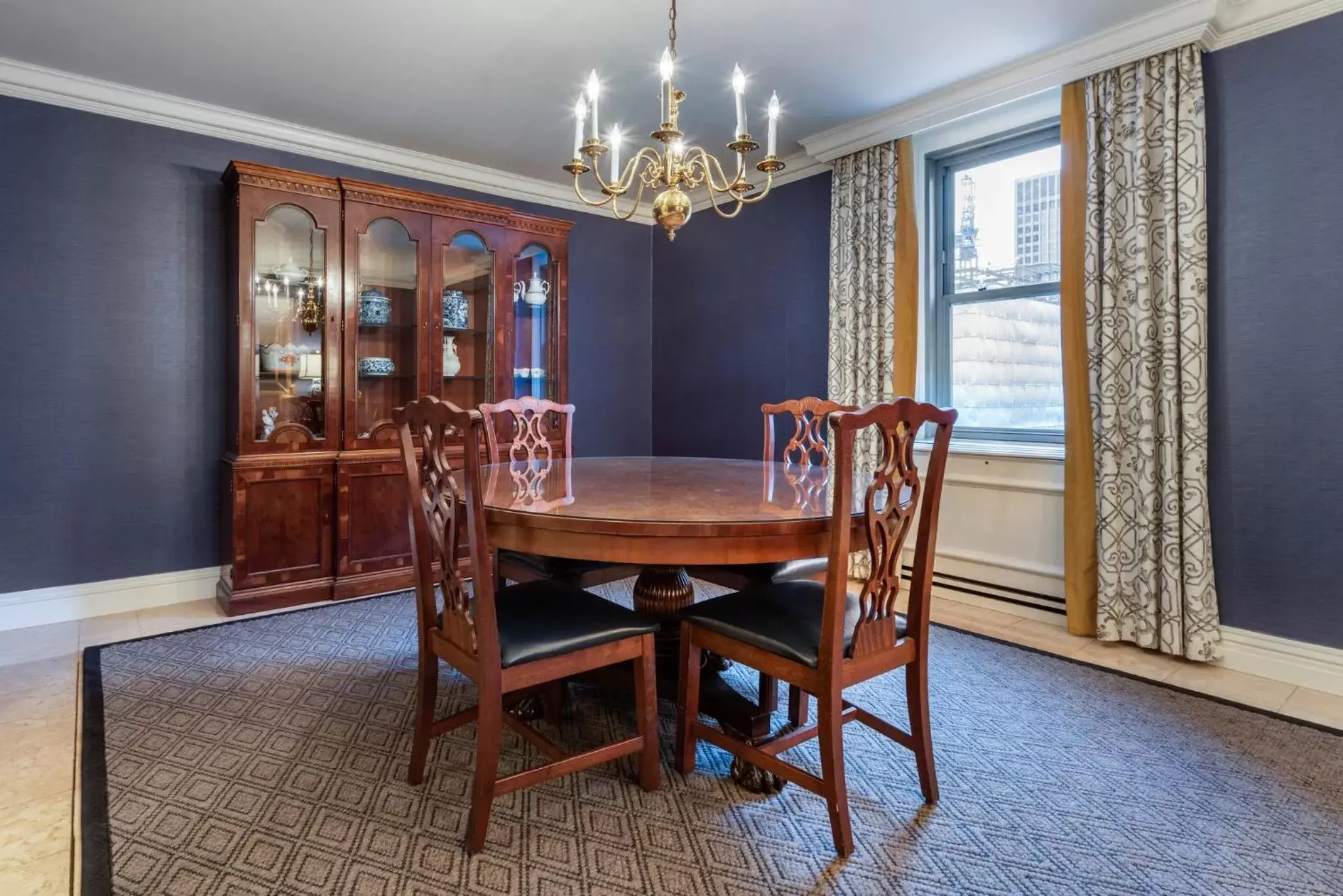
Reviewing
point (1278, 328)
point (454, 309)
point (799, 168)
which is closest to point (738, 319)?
point (799, 168)

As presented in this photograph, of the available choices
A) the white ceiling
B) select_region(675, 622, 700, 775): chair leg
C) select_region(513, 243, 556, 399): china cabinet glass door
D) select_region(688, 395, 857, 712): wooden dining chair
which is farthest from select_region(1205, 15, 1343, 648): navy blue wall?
select_region(513, 243, 556, 399): china cabinet glass door

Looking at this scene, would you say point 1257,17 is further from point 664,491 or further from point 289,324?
point 289,324

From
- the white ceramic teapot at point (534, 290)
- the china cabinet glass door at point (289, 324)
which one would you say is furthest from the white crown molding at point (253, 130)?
the white ceramic teapot at point (534, 290)

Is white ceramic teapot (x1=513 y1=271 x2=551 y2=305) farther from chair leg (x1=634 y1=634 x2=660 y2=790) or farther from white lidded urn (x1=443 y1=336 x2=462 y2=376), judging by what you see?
chair leg (x1=634 y1=634 x2=660 y2=790)

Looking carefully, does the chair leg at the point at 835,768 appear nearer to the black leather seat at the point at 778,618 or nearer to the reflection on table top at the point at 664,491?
the black leather seat at the point at 778,618

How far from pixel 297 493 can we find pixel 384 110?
1.92 meters

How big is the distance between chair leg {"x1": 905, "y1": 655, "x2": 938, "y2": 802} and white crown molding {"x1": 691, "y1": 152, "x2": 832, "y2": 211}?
3.02 metres

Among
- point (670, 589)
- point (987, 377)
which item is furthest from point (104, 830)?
point (987, 377)

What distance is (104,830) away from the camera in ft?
5.24

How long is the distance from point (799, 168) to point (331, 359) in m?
2.78

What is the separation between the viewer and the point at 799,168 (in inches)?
161

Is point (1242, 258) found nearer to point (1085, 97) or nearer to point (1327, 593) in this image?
point (1085, 97)

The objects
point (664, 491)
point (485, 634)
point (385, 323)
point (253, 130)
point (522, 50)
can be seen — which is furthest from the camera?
point (385, 323)

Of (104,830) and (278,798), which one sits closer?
(104,830)
